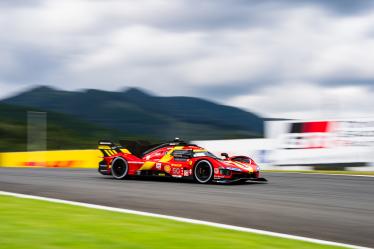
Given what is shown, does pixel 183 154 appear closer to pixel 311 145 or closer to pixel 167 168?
pixel 167 168

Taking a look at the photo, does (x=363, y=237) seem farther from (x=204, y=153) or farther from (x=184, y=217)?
(x=204, y=153)

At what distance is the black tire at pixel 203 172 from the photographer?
13.5 meters

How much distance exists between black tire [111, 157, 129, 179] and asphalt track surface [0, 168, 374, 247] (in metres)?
0.71

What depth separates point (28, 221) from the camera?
649 cm

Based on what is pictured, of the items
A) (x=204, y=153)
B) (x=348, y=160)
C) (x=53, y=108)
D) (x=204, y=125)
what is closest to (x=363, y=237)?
(x=204, y=153)

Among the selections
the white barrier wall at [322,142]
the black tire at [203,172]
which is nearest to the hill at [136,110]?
the white barrier wall at [322,142]

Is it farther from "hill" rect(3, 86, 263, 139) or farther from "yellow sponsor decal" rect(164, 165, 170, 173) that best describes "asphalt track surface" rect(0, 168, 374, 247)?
"hill" rect(3, 86, 263, 139)

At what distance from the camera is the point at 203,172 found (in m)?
13.7

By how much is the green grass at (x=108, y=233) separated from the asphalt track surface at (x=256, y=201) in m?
1.02

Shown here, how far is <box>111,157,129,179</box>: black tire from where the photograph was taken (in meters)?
15.0

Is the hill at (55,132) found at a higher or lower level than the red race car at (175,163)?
higher

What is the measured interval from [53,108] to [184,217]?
17296cm

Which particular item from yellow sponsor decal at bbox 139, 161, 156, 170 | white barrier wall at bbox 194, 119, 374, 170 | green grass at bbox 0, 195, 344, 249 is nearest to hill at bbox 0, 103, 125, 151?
white barrier wall at bbox 194, 119, 374, 170

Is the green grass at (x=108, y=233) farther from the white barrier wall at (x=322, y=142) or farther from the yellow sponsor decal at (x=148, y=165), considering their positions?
the white barrier wall at (x=322, y=142)
